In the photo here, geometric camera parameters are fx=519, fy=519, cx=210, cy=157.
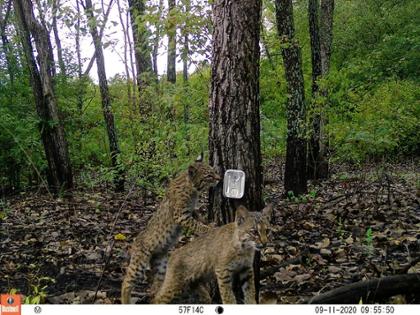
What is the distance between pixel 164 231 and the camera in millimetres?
5527

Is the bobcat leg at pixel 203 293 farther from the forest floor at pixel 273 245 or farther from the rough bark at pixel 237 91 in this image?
the rough bark at pixel 237 91

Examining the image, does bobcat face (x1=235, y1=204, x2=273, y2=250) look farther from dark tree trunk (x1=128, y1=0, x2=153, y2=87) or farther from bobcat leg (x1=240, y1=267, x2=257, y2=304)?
dark tree trunk (x1=128, y1=0, x2=153, y2=87)

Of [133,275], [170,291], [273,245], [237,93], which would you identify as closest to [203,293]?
[170,291]

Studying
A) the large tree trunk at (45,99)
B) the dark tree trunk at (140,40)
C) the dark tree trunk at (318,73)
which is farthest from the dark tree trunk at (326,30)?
the large tree trunk at (45,99)

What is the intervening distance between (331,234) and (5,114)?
30.2 feet

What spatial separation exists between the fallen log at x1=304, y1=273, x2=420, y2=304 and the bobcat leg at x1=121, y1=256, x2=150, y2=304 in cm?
189

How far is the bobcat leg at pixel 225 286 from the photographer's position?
173 inches

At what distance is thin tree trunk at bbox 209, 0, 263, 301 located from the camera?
4316mm

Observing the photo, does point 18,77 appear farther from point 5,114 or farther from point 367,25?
point 367,25

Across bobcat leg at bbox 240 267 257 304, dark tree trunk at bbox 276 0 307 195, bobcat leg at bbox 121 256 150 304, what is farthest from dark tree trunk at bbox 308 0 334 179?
bobcat leg at bbox 240 267 257 304

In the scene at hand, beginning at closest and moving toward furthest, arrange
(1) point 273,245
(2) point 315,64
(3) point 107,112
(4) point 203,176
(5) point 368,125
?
(4) point 203,176
(1) point 273,245
(5) point 368,125
(3) point 107,112
(2) point 315,64

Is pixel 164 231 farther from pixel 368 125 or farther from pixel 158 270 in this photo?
pixel 368 125

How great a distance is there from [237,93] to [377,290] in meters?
1.97

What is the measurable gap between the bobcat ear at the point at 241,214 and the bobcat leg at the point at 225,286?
54cm
